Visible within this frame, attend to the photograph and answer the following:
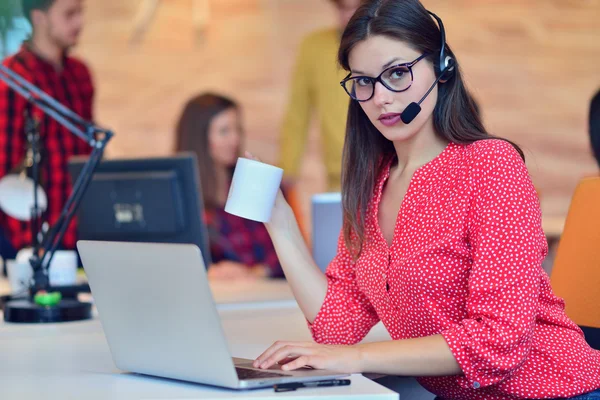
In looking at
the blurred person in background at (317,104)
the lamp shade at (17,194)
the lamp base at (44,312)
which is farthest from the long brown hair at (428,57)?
the blurred person in background at (317,104)

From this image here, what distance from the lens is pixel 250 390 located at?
1.08 metres

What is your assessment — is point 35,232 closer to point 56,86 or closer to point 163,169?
point 163,169

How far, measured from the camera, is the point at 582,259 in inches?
61.4

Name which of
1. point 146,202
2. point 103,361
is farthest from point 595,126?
point 103,361

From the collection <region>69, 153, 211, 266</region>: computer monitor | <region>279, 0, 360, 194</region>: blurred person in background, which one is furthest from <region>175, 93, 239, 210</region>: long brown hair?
<region>69, 153, 211, 266</region>: computer monitor

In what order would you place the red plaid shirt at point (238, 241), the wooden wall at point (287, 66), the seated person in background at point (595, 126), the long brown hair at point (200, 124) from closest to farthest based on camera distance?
1. the seated person in background at point (595, 126)
2. the red plaid shirt at point (238, 241)
3. the long brown hair at point (200, 124)
4. the wooden wall at point (287, 66)

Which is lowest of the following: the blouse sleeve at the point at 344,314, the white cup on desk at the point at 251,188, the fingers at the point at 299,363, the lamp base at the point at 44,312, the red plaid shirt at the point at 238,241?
the red plaid shirt at the point at 238,241

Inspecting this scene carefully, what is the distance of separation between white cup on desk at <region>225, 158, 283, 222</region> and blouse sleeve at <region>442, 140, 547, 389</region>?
39cm

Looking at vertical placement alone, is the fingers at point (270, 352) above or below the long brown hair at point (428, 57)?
below

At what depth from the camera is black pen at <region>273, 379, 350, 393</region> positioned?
3.51ft

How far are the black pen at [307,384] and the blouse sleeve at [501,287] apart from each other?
0.18m

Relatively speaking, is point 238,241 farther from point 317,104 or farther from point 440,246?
point 440,246

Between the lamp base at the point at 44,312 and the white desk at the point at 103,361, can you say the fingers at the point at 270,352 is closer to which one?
the white desk at the point at 103,361

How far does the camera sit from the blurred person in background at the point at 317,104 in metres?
4.17
